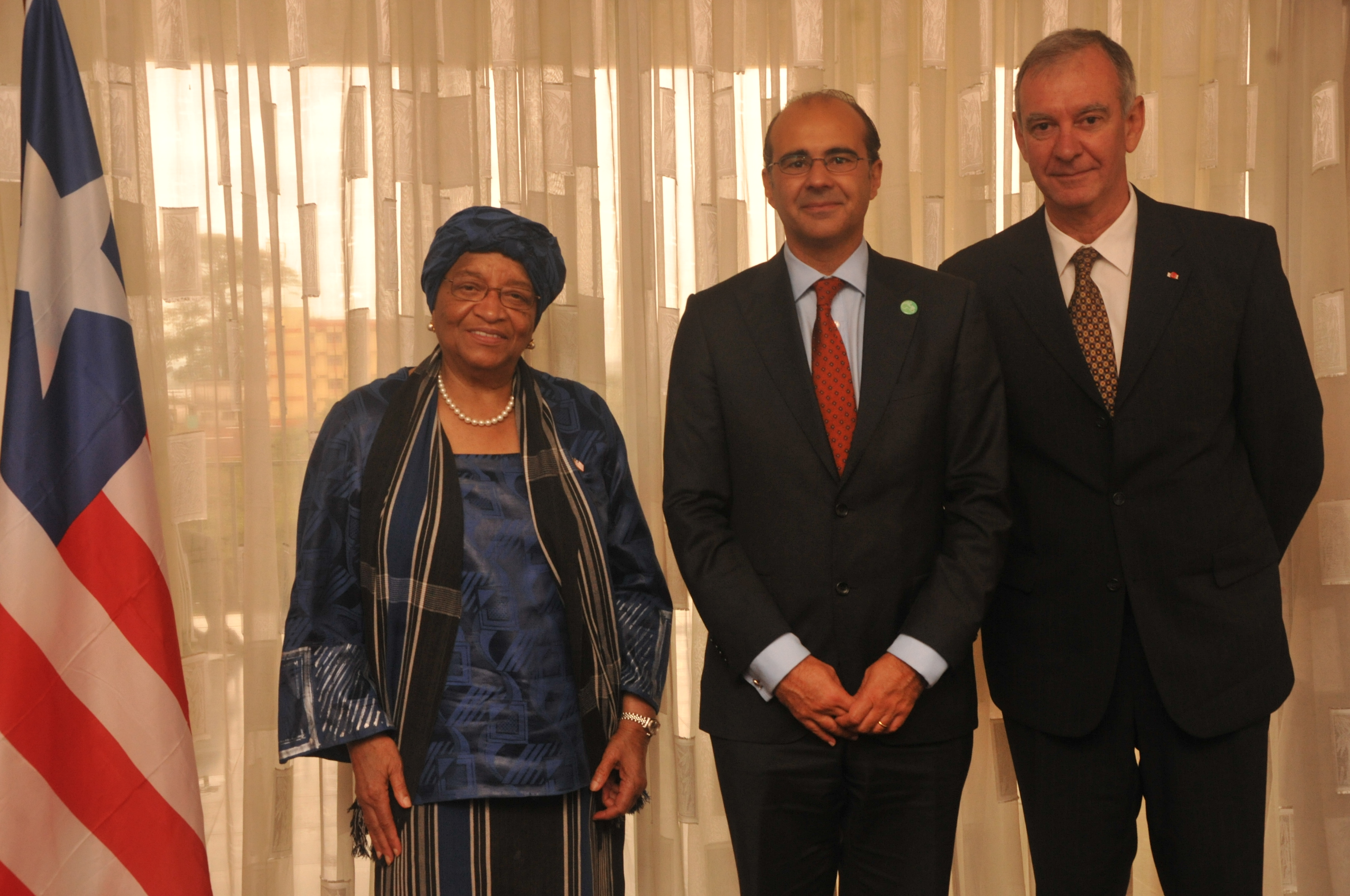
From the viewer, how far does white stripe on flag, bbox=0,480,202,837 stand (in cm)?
199

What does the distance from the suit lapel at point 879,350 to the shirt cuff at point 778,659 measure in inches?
11.2

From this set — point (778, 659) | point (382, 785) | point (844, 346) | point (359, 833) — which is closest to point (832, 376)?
point (844, 346)

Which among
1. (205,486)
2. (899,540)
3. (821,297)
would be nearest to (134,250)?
(205,486)

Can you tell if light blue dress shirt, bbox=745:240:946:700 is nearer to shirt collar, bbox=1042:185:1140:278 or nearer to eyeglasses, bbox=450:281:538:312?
shirt collar, bbox=1042:185:1140:278

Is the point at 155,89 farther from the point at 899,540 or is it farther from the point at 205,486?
the point at 899,540

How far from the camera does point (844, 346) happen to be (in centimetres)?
185

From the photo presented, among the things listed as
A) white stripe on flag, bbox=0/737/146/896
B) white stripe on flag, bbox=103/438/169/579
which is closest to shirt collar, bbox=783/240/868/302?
white stripe on flag, bbox=103/438/169/579

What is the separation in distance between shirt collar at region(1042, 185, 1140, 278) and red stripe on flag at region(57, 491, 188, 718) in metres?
1.86

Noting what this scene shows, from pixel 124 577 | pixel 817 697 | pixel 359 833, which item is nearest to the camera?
pixel 817 697

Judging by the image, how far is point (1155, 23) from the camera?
8.87 ft

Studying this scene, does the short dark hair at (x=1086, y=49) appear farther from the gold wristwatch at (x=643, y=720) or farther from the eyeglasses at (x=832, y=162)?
the gold wristwatch at (x=643, y=720)

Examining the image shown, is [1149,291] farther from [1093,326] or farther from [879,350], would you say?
[879,350]

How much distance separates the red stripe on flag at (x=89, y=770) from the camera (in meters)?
1.96

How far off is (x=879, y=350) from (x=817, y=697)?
0.59 meters
